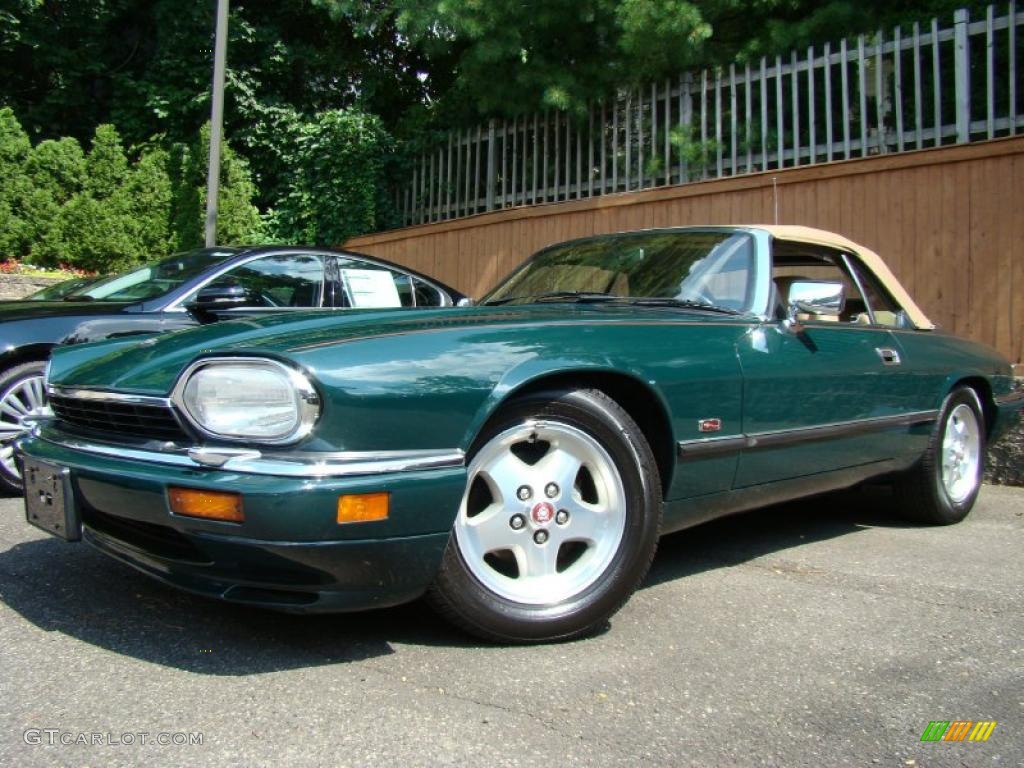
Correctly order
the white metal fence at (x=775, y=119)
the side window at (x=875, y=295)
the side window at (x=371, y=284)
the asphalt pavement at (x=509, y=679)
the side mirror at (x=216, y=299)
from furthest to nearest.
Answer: the white metal fence at (x=775, y=119)
the side window at (x=371, y=284)
the side window at (x=875, y=295)
the side mirror at (x=216, y=299)
the asphalt pavement at (x=509, y=679)

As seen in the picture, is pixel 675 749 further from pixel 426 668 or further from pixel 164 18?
pixel 164 18

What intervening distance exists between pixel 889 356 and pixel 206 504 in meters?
3.00

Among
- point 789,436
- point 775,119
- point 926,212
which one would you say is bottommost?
point 789,436

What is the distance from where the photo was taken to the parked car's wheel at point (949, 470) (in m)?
4.34

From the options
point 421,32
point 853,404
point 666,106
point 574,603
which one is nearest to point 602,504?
point 574,603

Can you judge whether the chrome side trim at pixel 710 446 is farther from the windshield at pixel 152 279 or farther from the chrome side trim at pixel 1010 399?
the windshield at pixel 152 279

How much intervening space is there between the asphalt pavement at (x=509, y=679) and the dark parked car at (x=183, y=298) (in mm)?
1199

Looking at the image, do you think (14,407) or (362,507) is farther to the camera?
(14,407)

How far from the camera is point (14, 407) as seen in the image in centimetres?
437

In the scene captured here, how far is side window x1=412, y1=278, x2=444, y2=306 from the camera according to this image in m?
5.78

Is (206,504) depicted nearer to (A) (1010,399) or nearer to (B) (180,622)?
(B) (180,622)

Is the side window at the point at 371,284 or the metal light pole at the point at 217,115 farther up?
the metal light pole at the point at 217,115

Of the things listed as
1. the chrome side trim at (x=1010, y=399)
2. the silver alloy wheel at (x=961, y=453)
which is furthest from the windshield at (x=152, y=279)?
the chrome side trim at (x=1010, y=399)

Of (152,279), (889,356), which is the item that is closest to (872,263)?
(889,356)
